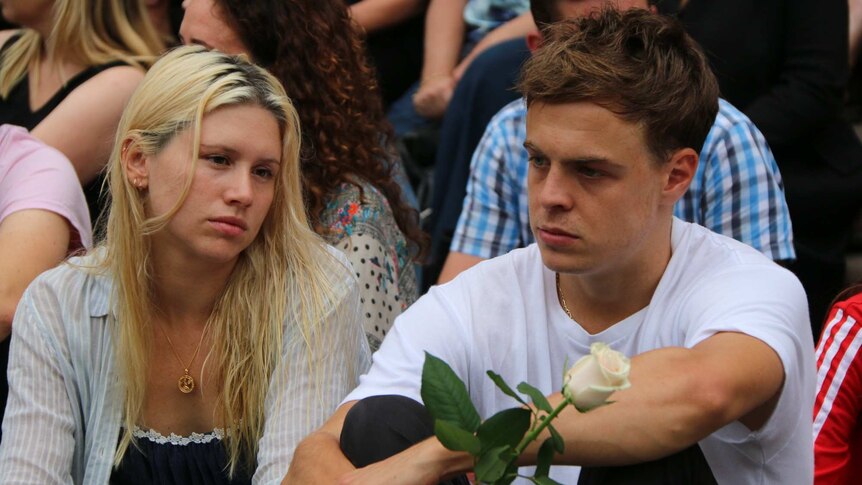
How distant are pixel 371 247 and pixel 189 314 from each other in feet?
2.08

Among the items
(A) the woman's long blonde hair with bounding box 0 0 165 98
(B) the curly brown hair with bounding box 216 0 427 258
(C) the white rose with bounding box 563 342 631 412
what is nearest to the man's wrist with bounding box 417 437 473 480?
(C) the white rose with bounding box 563 342 631 412

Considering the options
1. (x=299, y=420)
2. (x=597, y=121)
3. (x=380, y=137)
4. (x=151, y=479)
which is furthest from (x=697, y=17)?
(x=151, y=479)

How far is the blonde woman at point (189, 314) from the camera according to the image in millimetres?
2807

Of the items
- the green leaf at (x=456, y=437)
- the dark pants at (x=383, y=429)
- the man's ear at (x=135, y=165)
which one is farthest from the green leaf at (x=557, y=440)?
the man's ear at (x=135, y=165)

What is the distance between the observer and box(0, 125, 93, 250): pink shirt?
3309 millimetres

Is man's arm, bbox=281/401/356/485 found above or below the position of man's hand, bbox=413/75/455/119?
above

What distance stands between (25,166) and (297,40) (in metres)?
0.81

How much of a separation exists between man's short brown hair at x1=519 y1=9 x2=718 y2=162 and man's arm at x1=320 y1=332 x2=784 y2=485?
490 mm

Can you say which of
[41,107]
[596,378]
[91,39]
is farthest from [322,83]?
[596,378]

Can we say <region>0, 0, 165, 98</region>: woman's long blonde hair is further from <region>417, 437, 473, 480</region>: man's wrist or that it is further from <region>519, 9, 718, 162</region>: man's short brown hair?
<region>417, 437, 473, 480</region>: man's wrist

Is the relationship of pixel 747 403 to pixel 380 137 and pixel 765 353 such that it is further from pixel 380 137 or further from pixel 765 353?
pixel 380 137

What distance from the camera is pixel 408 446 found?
90.7 inches

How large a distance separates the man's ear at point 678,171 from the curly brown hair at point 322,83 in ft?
3.99

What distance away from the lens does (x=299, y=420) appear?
9.12 feet
